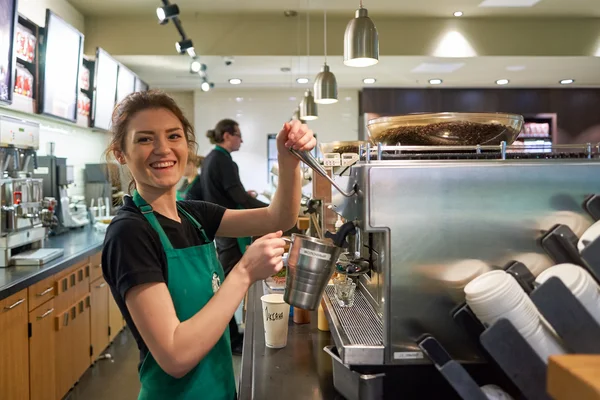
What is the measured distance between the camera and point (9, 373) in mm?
2123

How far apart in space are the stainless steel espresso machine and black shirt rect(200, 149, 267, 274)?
259 centimetres

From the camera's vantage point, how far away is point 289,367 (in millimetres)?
1248

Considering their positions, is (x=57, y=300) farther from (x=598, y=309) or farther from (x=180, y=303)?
(x=598, y=309)

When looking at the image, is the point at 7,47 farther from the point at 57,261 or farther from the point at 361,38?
the point at 361,38

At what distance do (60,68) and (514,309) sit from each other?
376 centimetres

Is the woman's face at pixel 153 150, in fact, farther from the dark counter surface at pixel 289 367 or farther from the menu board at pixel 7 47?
the menu board at pixel 7 47

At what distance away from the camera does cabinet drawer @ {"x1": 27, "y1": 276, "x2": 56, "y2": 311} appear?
2326 mm

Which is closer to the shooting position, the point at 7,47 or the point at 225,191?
the point at 7,47

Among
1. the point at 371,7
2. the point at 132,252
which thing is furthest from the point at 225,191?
the point at 132,252

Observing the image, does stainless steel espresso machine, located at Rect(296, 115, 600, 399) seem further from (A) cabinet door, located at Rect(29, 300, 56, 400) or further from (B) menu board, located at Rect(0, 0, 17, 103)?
(B) menu board, located at Rect(0, 0, 17, 103)

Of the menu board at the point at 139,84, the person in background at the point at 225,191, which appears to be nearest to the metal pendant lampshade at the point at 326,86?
the person in background at the point at 225,191

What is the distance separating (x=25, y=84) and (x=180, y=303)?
2878 mm

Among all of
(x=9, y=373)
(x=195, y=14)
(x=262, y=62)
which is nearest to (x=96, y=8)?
(x=195, y=14)

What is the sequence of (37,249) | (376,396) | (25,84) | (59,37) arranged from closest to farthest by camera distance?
(376,396), (37,249), (25,84), (59,37)
